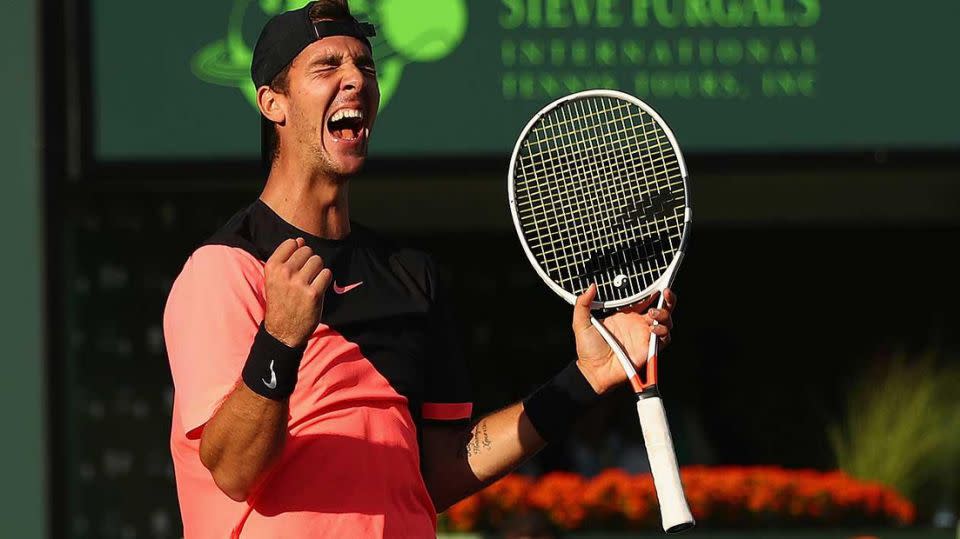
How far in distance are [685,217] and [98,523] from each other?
5.70 m

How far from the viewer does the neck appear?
9.52ft

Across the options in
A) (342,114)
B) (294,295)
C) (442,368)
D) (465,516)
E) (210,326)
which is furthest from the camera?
(465,516)

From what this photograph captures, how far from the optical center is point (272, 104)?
2938 millimetres

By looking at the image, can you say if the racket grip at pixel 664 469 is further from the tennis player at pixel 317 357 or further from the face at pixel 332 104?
the face at pixel 332 104

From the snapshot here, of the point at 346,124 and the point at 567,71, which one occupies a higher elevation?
the point at 567,71

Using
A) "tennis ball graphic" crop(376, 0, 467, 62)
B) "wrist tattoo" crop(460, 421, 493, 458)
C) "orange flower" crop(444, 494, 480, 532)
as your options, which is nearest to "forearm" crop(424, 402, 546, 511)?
"wrist tattoo" crop(460, 421, 493, 458)

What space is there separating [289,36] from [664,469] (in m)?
0.93

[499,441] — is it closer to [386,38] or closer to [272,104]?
[272,104]

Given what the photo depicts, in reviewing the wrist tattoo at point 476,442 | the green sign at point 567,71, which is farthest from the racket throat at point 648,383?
the green sign at point 567,71

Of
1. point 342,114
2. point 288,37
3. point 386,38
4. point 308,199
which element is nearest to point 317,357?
point 308,199

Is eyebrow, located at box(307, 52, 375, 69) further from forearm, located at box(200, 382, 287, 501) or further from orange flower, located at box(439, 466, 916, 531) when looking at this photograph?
orange flower, located at box(439, 466, 916, 531)

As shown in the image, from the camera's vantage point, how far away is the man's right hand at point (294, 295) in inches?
100

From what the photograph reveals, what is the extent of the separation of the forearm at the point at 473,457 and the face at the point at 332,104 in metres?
0.52

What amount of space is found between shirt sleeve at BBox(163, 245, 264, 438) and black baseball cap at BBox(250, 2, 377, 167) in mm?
295
